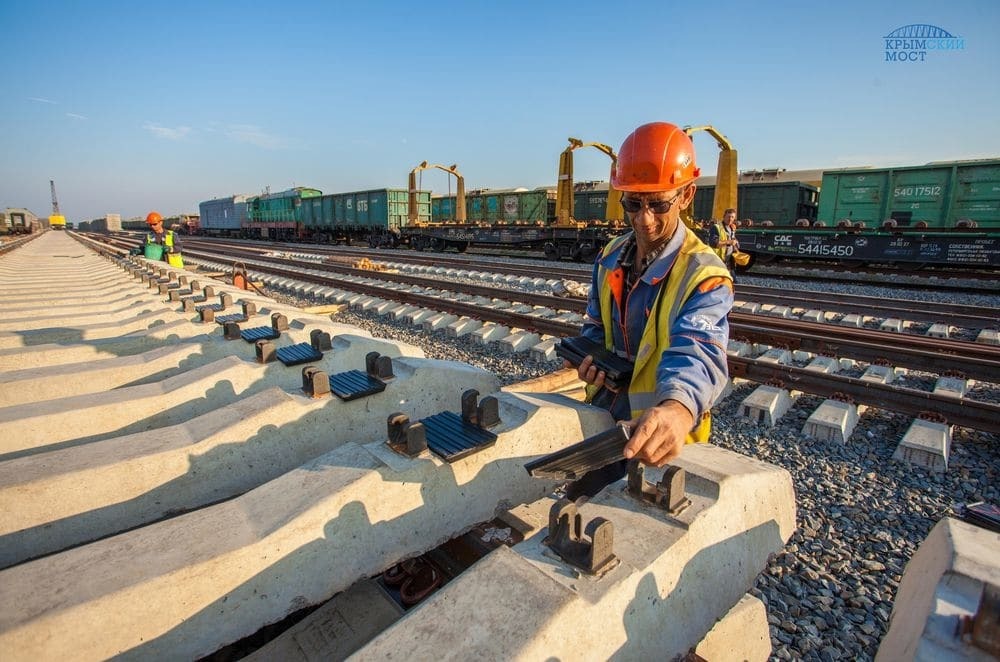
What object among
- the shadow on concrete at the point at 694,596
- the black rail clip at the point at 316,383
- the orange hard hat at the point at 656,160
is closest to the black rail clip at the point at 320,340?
the black rail clip at the point at 316,383

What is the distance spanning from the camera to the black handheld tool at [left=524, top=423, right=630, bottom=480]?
154cm

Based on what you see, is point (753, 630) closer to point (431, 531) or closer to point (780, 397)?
point (431, 531)

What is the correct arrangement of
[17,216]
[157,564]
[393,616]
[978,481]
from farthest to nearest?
[17,216], [978,481], [393,616], [157,564]

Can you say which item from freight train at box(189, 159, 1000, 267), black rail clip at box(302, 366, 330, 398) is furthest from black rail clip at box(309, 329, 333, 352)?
freight train at box(189, 159, 1000, 267)

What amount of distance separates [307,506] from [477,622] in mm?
758

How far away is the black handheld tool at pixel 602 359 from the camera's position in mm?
2211

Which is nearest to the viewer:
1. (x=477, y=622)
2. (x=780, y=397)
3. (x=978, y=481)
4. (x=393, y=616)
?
(x=477, y=622)

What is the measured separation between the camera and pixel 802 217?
72.3 feet

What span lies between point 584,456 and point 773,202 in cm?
2445

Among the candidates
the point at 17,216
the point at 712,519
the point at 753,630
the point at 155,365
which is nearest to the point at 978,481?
the point at 753,630

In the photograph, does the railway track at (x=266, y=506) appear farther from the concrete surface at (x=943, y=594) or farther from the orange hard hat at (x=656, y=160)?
the orange hard hat at (x=656, y=160)

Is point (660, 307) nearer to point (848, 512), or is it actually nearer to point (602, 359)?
point (602, 359)

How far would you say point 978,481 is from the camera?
321cm

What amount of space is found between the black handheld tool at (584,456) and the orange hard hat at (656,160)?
0.98 m
